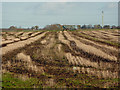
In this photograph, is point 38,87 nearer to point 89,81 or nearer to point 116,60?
point 89,81

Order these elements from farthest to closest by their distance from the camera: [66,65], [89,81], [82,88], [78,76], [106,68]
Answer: [66,65]
[106,68]
[78,76]
[89,81]
[82,88]

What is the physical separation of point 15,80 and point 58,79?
2.43 meters

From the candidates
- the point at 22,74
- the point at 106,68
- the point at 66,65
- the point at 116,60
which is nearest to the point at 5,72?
the point at 22,74

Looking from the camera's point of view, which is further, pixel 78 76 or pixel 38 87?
pixel 78 76

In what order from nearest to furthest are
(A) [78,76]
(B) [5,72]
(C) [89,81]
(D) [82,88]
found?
(D) [82,88]
(C) [89,81]
(A) [78,76]
(B) [5,72]

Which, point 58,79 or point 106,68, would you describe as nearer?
point 58,79

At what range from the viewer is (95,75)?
877 cm

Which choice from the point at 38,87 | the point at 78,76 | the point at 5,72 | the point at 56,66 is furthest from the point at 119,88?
the point at 5,72

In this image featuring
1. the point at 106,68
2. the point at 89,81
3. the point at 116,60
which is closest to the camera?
the point at 89,81

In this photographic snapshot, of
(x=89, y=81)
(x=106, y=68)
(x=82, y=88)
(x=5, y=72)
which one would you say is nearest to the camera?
(x=82, y=88)

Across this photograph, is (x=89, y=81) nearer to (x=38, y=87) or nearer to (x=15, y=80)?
(x=38, y=87)

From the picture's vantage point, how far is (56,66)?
35.4ft

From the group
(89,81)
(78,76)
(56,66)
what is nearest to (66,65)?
(56,66)

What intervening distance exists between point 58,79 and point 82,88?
1642mm
